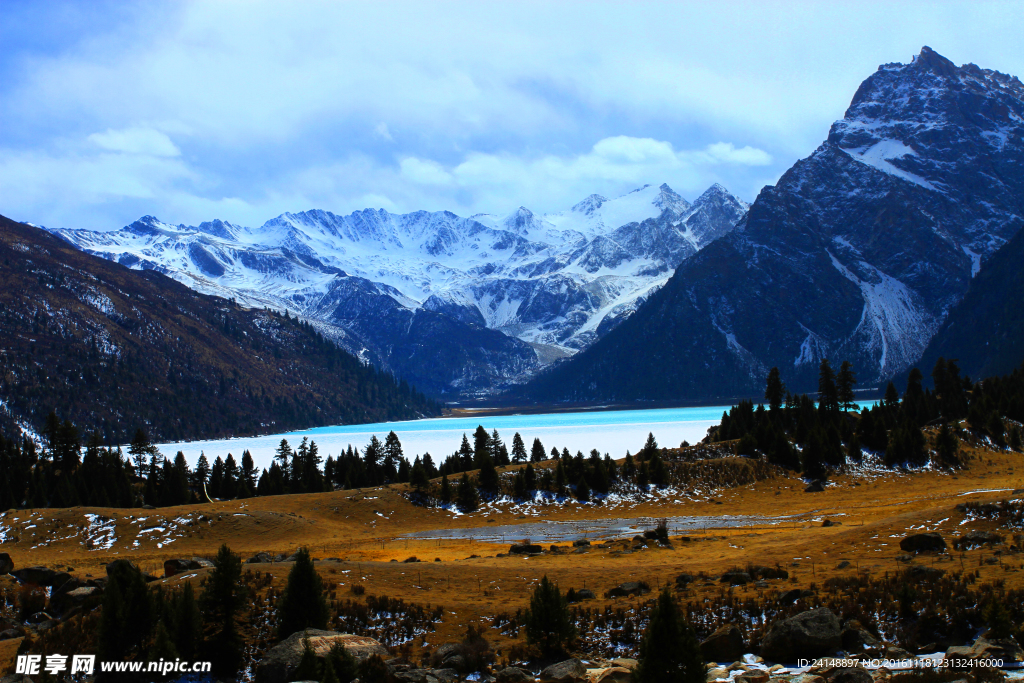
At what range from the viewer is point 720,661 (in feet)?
89.4

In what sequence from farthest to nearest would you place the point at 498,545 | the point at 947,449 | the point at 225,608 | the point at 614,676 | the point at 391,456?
the point at 391,456, the point at 947,449, the point at 498,545, the point at 225,608, the point at 614,676

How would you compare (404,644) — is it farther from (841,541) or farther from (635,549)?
(841,541)

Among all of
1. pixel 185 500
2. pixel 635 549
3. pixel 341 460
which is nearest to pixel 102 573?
pixel 635 549

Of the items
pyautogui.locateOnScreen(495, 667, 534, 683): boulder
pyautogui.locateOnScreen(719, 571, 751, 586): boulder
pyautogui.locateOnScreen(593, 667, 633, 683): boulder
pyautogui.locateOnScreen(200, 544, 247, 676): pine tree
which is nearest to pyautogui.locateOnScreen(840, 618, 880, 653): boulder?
pyautogui.locateOnScreen(593, 667, 633, 683): boulder

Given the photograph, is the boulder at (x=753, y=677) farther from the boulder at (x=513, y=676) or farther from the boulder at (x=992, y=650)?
the boulder at (x=513, y=676)

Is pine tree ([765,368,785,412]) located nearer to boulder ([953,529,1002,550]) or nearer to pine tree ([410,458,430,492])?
pine tree ([410,458,430,492])

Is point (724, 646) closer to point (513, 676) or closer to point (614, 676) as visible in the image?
point (614, 676)

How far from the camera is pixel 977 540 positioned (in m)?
35.9

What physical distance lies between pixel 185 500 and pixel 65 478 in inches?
589

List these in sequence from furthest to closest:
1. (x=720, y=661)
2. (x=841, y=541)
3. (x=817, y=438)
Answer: (x=817, y=438), (x=841, y=541), (x=720, y=661)

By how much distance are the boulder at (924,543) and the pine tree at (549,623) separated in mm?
19877

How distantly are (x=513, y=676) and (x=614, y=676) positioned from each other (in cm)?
375

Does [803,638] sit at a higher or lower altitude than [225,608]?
lower

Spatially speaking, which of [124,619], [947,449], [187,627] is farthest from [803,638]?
[947,449]
